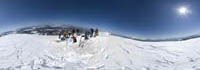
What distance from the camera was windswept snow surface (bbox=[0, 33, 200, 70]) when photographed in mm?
17016

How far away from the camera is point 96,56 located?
20562 millimetres

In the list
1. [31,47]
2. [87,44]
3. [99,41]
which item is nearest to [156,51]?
[99,41]

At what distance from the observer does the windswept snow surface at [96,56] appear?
1702cm

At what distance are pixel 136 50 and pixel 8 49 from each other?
18892 millimetres

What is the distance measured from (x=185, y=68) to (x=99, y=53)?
418 inches

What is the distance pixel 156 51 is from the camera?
24016 mm

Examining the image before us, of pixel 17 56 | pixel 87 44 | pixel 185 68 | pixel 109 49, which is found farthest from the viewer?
pixel 87 44

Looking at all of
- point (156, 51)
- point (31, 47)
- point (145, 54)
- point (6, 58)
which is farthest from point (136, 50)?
point (6, 58)

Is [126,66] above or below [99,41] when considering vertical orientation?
below

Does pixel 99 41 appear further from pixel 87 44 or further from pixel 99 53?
pixel 99 53

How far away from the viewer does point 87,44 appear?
24.3 m

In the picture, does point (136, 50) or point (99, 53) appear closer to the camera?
point (99, 53)

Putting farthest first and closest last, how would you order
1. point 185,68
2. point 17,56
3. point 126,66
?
point 17,56
point 126,66
point 185,68

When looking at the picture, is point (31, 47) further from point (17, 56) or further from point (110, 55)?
point (110, 55)
